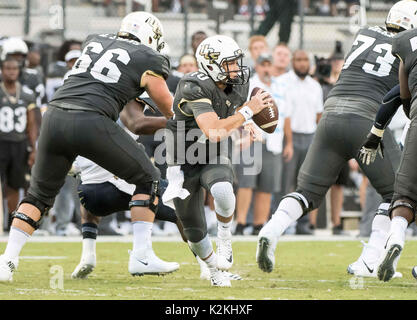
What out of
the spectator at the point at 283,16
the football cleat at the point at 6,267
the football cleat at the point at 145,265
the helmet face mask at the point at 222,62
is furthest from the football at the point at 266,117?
the spectator at the point at 283,16

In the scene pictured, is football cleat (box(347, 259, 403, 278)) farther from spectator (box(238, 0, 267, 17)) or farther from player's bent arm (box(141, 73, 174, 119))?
spectator (box(238, 0, 267, 17))

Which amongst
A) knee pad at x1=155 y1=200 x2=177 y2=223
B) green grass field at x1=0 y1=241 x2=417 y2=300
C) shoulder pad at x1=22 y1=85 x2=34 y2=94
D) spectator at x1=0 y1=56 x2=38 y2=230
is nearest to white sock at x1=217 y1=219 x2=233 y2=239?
green grass field at x1=0 y1=241 x2=417 y2=300

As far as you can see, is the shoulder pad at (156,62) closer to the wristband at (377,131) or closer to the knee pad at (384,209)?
the wristband at (377,131)

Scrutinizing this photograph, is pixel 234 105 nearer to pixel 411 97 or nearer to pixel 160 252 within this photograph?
pixel 411 97

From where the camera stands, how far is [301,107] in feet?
37.1

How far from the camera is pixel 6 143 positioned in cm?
1091

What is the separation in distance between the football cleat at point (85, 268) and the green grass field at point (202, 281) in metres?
0.05

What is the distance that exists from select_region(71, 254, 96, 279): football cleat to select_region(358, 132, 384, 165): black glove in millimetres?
1998

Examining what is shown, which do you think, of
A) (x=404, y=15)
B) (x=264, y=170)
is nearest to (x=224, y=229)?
(x=404, y=15)

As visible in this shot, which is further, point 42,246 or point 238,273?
point 42,246

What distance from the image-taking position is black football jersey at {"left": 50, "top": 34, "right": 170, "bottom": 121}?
21.0 feet
